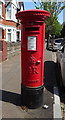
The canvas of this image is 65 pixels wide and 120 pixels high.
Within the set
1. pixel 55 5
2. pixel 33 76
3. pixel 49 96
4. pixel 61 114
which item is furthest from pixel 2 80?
pixel 55 5

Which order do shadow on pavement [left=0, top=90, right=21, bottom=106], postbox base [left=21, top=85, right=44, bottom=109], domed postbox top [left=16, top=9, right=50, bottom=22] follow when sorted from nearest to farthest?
domed postbox top [left=16, top=9, right=50, bottom=22]
postbox base [left=21, top=85, right=44, bottom=109]
shadow on pavement [left=0, top=90, right=21, bottom=106]

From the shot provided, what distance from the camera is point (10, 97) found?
5023 millimetres

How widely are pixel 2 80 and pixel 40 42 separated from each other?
2962 mm

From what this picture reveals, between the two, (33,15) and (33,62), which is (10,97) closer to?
(33,62)

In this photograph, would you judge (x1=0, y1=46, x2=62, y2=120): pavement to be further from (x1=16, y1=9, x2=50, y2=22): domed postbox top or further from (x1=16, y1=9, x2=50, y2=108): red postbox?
(x1=16, y1=9, x2=50, y2=22): domed postbox top

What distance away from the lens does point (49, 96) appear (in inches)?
203

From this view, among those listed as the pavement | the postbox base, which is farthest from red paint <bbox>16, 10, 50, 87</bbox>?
the pavement

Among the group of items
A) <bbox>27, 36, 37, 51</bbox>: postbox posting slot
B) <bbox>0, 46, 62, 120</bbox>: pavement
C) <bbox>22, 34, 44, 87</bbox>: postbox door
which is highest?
<bbox>27, 36, 37, 51</bbox>: postbox posting slot

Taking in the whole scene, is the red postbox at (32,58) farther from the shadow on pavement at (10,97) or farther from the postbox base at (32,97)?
the shadow on pavement at (10,97)

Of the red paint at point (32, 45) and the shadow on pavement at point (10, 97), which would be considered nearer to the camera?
the red paint at point (32, 45)

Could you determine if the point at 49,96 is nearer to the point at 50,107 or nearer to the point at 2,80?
the point at 50,107

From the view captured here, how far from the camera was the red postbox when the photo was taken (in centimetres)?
414

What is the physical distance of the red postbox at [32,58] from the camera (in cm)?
414

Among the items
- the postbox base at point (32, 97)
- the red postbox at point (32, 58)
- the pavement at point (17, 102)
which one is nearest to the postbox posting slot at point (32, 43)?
the red postbox at point (32, 58)
